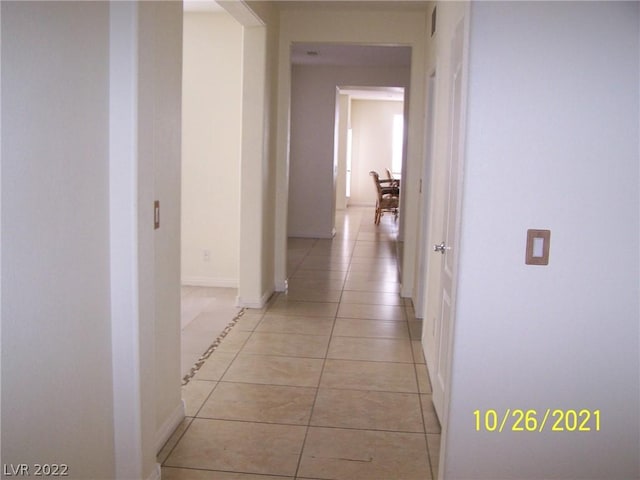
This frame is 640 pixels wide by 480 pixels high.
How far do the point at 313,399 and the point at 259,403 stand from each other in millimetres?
299

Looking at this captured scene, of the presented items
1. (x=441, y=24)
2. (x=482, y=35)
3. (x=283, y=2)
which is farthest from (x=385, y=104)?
(x=482, y=35)

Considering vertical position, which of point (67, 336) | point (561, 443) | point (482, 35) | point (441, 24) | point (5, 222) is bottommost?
point (561, 443)

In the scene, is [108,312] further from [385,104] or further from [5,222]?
[385,104]

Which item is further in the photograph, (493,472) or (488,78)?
(493,472)

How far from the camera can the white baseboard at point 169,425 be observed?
2688mm

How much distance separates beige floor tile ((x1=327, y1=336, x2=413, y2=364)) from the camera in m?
4.00

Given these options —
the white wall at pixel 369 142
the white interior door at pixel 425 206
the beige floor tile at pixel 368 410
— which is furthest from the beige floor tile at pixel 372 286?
the white wall at pixel 369 142

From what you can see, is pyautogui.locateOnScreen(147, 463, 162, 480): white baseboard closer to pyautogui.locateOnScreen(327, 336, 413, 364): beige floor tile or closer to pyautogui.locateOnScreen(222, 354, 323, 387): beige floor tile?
pyautogui.locateOnScreen(222, 354, 323, 387): beige floor tile

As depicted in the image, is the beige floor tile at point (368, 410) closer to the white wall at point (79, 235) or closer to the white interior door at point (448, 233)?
the white interior door at point (448, 233)

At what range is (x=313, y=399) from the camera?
10.8ft

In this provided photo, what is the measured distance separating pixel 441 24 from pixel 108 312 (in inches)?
118

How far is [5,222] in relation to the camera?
1.52 meters

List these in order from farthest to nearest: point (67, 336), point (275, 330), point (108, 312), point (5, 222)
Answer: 1. point (275, 330)
2. point (108, 312)
3. point (67, 336)
4. point (5, 222)
